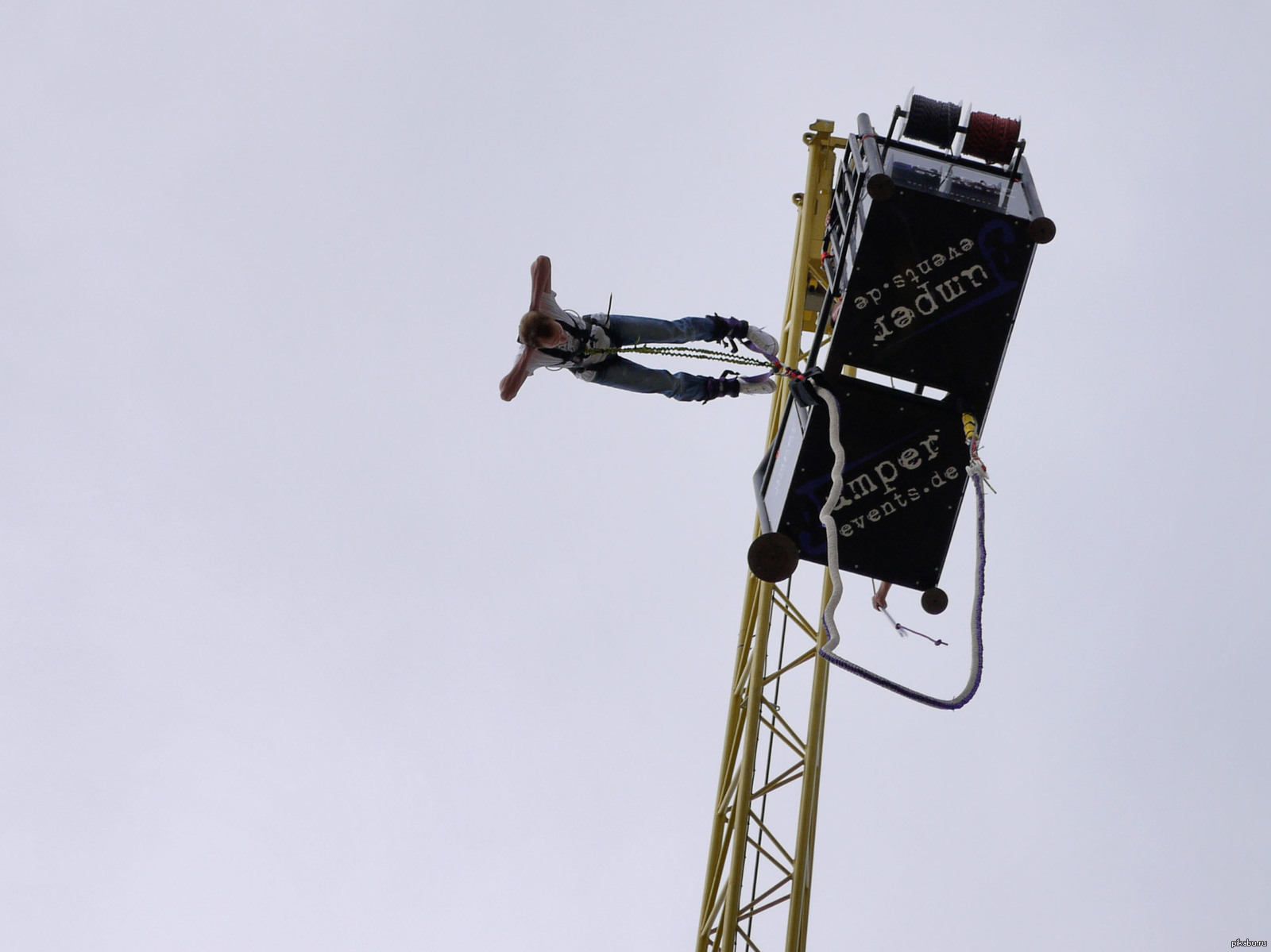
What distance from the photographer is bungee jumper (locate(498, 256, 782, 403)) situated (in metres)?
6.46

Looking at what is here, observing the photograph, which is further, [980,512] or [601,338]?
[601,338]

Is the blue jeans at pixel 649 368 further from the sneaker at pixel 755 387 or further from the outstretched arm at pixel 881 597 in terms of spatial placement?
the outstretched arm at pixel 881 597

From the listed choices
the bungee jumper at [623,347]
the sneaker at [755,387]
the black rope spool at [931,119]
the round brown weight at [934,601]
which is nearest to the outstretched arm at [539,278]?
the bungee jumper at [623,347]

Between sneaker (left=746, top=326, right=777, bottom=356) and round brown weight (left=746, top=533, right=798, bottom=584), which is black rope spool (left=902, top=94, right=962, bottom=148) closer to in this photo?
A: sneaker (left=746, top=326, right=777, bottom=356)

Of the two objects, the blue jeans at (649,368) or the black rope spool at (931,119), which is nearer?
the black rope spool at (931,119)

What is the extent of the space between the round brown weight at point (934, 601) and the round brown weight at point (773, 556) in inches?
49.8

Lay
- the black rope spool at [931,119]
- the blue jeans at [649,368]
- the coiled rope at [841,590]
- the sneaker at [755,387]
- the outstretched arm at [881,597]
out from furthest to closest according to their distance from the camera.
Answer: the outstretched arm at [881,597] < the sneaker at [755,387] < the blue jeans at [649,368] < the black rope spool at [931,119] < the coiled rope at [841,590]

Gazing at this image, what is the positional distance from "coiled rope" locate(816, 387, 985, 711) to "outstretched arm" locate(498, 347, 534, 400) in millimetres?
1664

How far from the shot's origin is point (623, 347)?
6.89 metres

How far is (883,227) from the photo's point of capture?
20.0 feet

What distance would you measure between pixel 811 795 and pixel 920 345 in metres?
4.18

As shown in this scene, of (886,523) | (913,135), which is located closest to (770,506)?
(886,523)

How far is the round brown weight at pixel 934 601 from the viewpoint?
22.9 ft

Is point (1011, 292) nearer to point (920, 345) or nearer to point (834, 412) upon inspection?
point (920, 345)
